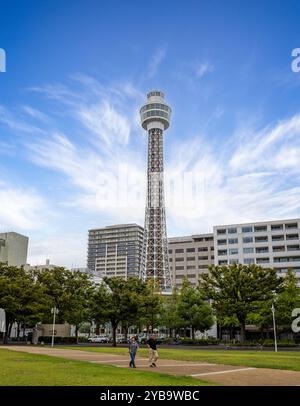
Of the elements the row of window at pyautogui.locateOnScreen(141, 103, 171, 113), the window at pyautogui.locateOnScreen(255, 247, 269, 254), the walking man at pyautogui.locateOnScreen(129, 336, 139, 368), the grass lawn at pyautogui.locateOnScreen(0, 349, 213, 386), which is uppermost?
the row of window at pyautogui.locateOnScreen(141, 103, 171, 113)

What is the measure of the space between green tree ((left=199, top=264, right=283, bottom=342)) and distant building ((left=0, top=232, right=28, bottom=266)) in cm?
5810

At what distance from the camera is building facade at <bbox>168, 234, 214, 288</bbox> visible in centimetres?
13425

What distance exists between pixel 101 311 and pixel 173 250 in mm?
88084

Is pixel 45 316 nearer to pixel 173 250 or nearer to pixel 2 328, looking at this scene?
pixel 2 328

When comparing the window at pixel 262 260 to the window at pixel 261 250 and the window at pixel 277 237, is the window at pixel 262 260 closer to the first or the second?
the window at pixel 261 250

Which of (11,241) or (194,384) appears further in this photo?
(11,241)

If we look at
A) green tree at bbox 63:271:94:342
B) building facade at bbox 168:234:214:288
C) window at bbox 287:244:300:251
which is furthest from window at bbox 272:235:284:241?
green tree at bbox 63:271:94:342

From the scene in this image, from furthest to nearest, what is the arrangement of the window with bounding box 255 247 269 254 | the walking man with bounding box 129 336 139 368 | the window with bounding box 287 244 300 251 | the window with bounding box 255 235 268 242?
1. the window with bounding box 255 235 268 242
2. the window with bounding box 255 247 269 254
3. the window with bounding box 287 244 300 251
4. the walking man with bounding box 129 336 139 368

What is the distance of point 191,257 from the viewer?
137 metres

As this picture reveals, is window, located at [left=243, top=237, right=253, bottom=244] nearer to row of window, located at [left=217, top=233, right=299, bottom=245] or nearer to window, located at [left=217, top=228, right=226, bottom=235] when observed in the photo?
row of window, located at [left=217, top=233, right=299, bottom=245]

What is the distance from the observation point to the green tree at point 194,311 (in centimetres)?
6556

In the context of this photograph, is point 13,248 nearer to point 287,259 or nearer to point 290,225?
point 287,259
